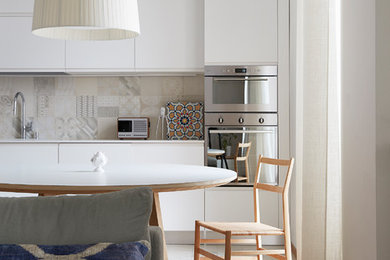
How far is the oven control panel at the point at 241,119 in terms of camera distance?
4.54m

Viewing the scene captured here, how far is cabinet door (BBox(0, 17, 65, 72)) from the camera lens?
15.7 feet

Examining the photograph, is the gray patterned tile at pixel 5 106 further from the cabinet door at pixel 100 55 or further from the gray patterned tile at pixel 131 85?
the gray patterned tile at pixel 131 85

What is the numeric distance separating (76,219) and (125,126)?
372cm

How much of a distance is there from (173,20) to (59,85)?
1.40 m

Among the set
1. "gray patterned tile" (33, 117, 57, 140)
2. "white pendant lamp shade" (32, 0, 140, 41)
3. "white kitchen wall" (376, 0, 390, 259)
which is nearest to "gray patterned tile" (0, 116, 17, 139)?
"gray patterned tile" (33, 117, 57, 140)

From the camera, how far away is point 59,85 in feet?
17.1

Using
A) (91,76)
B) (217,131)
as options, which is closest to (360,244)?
(217,131)

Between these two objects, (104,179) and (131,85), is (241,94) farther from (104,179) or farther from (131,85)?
(104,179)

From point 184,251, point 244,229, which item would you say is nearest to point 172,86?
point 184,251

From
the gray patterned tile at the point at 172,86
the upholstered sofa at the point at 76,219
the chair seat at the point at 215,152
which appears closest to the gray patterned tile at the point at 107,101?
the gray patterned tile at the point at 172,86

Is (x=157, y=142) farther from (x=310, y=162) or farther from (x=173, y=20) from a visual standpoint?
(x=310, y=162)

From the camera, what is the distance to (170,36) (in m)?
4.73

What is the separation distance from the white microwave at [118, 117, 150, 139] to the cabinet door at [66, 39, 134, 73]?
20.0 inches

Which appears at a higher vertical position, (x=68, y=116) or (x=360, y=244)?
(x=68, y=116)
